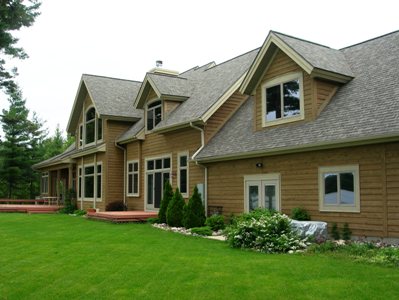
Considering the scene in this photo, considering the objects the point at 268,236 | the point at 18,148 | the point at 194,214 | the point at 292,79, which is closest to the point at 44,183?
the point at 18,148

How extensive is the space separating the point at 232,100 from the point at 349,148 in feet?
25.3

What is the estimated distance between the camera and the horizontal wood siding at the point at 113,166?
2420 cm

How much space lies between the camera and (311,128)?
13.5 m

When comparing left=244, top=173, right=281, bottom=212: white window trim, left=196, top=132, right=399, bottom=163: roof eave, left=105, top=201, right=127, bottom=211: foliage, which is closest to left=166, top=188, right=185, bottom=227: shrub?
left=196, top=132, right=399, bottom=163: roof eave

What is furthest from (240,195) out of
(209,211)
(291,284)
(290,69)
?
(291,284)

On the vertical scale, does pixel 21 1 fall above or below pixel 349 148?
above

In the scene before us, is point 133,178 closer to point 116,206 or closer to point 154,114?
point 116,206

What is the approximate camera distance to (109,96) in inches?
1038

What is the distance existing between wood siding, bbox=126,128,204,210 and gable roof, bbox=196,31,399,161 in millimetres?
1254

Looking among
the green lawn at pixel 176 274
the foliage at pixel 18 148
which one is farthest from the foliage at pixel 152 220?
the foliage at pixel 18 148

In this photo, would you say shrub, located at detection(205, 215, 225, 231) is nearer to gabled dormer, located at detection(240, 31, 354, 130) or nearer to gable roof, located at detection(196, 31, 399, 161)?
gable roof, located at detection(196, 31, 399, 161)

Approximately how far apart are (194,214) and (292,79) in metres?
5.54

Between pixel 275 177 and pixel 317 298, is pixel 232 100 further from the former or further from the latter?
pixel 317 298

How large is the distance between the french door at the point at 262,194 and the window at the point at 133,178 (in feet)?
28.5
